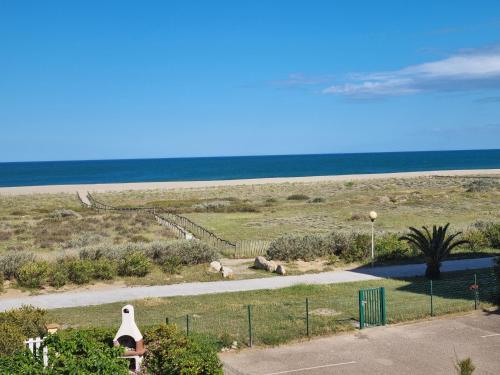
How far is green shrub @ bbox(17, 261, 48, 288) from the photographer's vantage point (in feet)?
70.8

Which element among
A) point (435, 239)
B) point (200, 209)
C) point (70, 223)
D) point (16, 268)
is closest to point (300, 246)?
point (435, 239)

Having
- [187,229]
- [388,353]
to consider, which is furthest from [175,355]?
[187,229]

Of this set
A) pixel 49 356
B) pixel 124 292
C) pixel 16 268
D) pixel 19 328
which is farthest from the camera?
pixel 16 268

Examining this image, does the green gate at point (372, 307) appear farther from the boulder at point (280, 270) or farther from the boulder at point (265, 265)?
the boulder at point (265, 265)

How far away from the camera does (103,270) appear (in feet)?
75.3

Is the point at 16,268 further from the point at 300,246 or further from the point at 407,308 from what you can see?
the point at 407,308

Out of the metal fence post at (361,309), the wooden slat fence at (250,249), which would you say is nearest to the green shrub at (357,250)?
the wooden slat fence at (250,249)

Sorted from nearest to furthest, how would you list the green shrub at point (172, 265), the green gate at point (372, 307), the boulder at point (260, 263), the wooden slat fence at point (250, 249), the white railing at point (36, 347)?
the white railing at point (36, 347)
the green gate at point (372, 307)
the green shrub at point (172, 265)
the boulder at point (260, 263)
the wooden slat fence at point (250, 249)

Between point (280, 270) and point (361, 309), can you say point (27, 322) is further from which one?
point (280, 270)

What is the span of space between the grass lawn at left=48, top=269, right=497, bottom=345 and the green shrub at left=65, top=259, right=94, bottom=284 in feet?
11.4

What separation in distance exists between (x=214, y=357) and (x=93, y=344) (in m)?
2.57

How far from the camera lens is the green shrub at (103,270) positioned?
22.9 meters

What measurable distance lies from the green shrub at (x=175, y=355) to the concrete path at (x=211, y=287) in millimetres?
7736

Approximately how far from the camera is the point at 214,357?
11203mm
